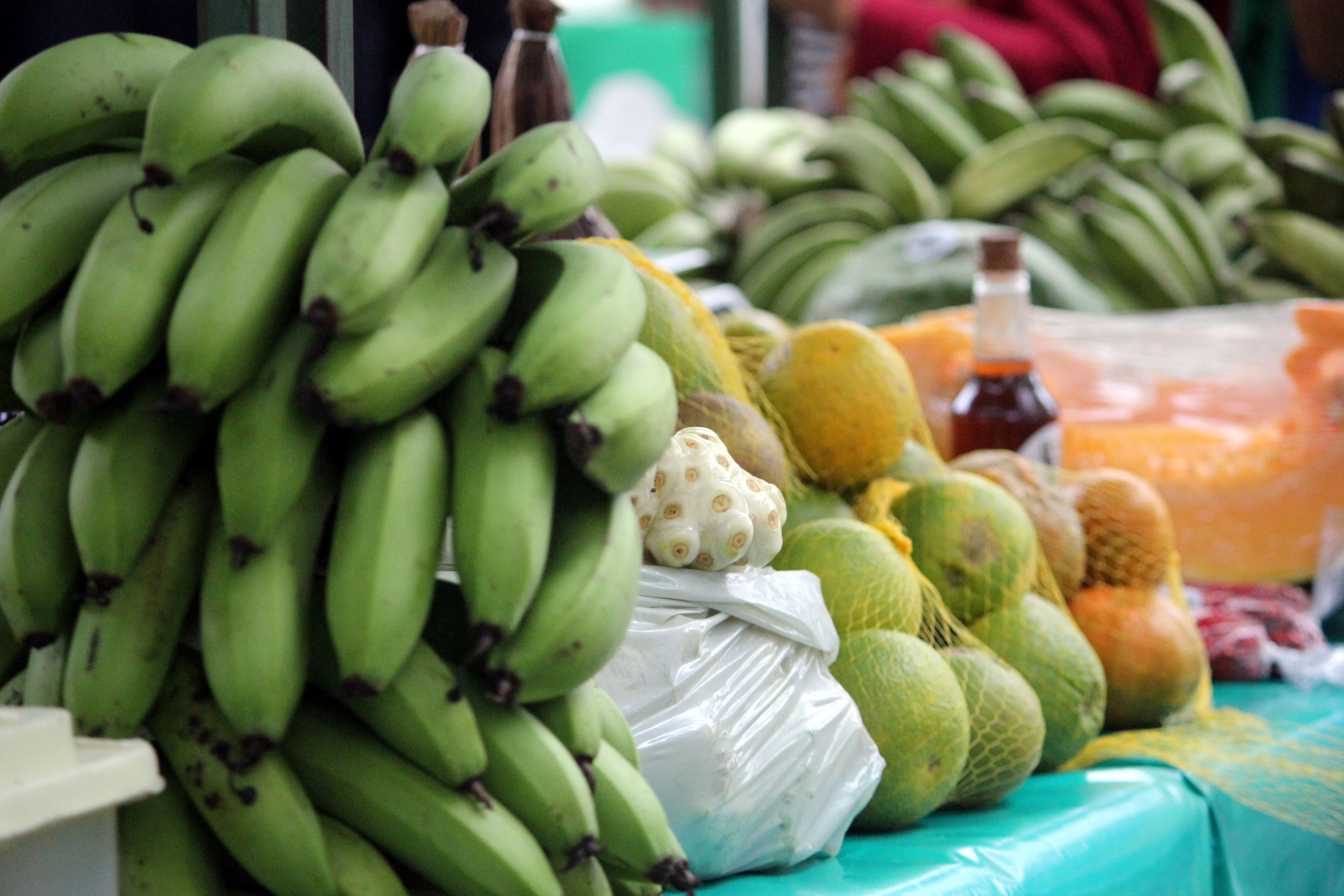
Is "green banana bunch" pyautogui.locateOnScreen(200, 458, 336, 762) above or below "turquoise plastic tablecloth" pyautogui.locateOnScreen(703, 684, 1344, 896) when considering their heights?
above

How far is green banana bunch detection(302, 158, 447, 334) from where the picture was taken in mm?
851

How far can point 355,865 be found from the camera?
0.92 meters

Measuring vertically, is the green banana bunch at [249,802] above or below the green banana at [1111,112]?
above

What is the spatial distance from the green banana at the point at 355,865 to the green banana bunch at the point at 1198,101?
4106 mm

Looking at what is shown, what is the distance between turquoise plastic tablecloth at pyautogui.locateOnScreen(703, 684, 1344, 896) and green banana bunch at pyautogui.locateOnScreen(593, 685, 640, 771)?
223 millimetres

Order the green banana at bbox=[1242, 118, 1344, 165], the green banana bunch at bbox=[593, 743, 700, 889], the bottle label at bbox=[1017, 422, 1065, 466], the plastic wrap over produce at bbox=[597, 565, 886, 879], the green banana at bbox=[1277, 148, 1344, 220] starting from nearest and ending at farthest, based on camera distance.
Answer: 1. the green banana bunch at bbox=[593, 743, 700, 889]
2. the plastic wrap over produce at bbox=[597, 565, 886, 879]
3. the bottle label at bbox=[1017, 422, 1065, 466]
4. the green banana at bbox=[1277, 148, 1344, 220]
5. the green banana at bbox=[1242, 118, 1344, 165]

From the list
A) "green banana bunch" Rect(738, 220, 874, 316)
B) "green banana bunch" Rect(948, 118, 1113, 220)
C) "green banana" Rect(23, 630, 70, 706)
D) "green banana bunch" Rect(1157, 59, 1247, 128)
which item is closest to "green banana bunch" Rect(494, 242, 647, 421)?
"green banana" Rect(23, 630, 70, 706)

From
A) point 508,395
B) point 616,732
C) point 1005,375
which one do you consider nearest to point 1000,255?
point 1005,375

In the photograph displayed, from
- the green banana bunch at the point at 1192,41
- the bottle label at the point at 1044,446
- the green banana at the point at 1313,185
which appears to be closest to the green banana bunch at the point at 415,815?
the bottle label at the point at 1044,446

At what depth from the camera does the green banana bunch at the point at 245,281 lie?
2.81 feet

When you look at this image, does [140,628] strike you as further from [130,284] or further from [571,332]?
[571,332]

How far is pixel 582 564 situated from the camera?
92 cm

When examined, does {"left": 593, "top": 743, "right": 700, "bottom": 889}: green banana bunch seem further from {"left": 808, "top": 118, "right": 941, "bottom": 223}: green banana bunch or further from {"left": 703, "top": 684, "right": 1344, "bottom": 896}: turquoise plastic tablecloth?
{"left": 808, "top": 118, "right": 941, "bottom": 223}: green banana bunch

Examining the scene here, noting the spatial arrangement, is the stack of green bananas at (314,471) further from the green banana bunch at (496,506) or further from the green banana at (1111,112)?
the green banana at (1111,112)
